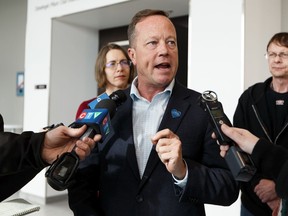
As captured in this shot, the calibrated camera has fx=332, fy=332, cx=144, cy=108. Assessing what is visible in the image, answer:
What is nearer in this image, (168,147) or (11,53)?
(168,147)

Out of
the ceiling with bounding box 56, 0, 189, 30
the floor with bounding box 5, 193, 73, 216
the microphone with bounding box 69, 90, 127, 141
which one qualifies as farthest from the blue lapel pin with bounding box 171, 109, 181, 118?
the floor with bounding box 5, 193, 73, 216

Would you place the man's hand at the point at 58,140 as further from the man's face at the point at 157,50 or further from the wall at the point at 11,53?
the wall at the point at 11,53

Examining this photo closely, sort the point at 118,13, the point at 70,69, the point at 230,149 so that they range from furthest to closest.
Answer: the point at 70,69
the point at 118,13
the point at 230,149

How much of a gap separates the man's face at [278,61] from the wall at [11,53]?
4739mm

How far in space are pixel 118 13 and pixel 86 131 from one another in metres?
3.28

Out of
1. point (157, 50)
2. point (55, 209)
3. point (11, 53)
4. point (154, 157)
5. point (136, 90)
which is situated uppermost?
point (11, 53)

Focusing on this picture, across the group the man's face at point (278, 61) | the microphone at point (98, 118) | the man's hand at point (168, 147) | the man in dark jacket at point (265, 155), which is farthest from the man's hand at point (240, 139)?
the man's face at point (278, 61)

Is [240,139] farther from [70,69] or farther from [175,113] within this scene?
[70,69]

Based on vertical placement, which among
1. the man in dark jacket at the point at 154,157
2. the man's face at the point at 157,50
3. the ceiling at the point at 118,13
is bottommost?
the man in dark jacket at the point at 154,157

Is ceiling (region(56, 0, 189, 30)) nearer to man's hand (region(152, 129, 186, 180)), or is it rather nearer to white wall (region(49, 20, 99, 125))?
white wall (region(49, 20, 99, 125))

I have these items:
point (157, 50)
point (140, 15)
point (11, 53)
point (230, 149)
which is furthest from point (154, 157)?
point (11, 53)

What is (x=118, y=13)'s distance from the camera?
4.12 meters

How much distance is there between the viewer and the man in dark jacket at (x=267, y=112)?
1.85 metres

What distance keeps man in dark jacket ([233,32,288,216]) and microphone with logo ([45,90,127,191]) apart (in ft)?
3.19
